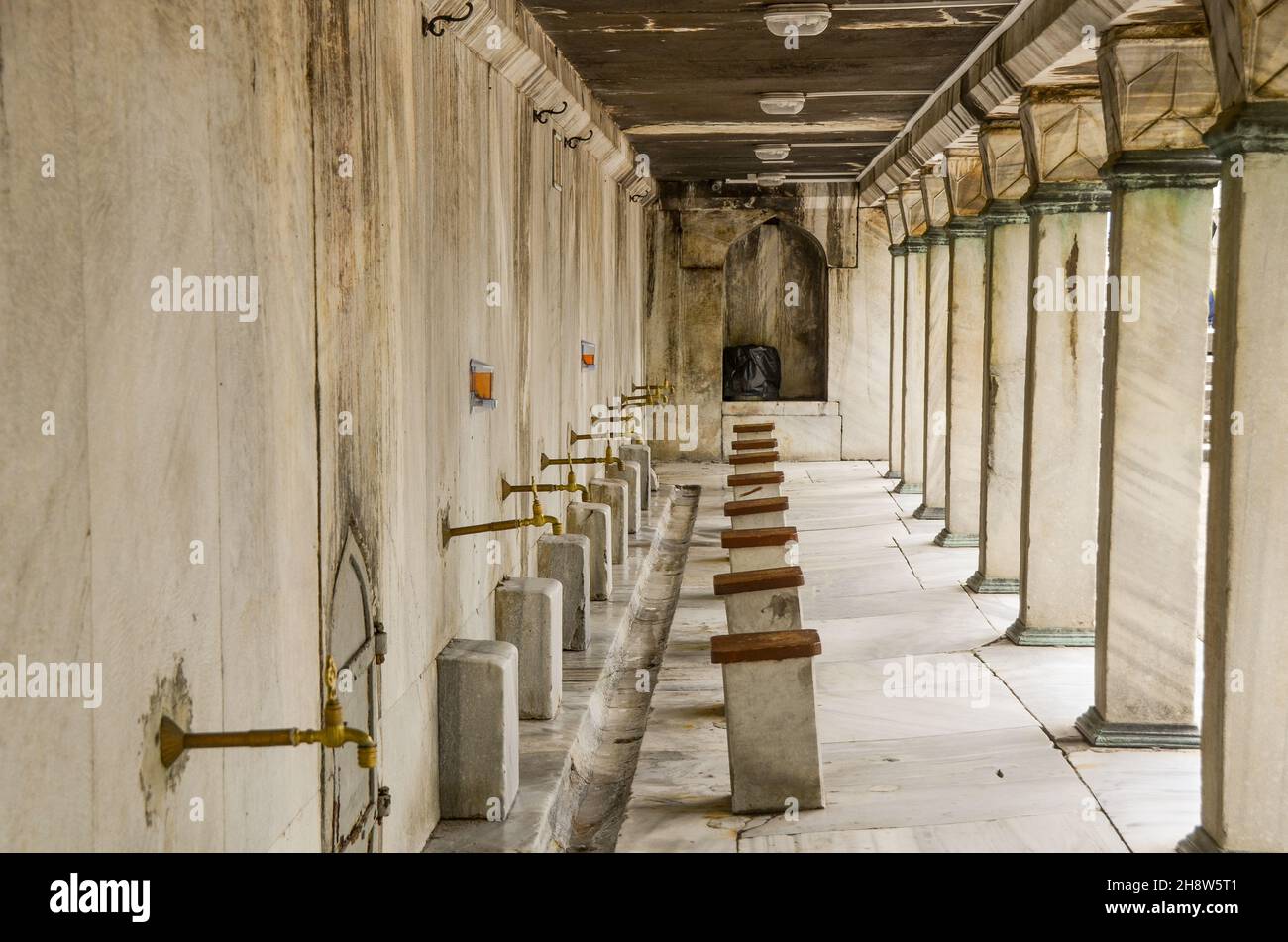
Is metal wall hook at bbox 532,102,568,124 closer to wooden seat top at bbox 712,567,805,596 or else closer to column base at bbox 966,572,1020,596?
wooden seat top at bbox 712,567,805,596

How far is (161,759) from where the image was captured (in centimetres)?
237

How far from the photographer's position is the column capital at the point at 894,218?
16.0m

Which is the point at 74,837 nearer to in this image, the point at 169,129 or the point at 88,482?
the point at 88,482

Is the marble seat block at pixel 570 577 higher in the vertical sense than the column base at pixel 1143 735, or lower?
higher

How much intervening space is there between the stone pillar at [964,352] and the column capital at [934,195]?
5.22 feet

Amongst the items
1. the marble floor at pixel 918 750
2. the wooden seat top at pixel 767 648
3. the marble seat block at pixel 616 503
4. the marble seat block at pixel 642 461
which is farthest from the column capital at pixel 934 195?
the wooden seat top at pixel 767 648

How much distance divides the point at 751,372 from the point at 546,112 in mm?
11439

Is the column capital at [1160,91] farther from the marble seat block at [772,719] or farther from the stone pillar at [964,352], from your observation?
the stone pillar at [964,352]

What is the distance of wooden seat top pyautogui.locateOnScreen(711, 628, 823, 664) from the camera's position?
4840mm

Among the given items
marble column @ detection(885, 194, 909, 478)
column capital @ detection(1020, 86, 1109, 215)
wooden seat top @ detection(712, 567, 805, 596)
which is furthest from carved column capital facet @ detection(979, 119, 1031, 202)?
marble column @ detection(885, 194, 909, 478)

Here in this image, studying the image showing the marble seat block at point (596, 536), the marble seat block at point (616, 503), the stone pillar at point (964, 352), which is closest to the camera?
the marble seat block at point (596, 536)

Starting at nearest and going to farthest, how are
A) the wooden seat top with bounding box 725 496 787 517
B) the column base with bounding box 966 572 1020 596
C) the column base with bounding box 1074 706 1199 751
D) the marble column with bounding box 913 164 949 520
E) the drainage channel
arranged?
the drainage channel, the column base with bounding box 1074 706 1199 751, the wooden seat top with bounding box 725 496 787 517, the column base with bounding box 966 572 1020 596, the marble column with bounding box 913 164 949 520
